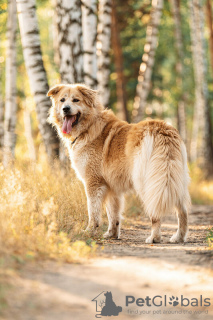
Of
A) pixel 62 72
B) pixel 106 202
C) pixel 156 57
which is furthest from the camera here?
pixel 156 57

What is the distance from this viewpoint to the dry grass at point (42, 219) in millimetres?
3875

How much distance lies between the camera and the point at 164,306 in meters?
3.35

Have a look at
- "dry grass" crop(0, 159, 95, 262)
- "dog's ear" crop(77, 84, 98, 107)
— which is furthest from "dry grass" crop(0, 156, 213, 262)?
"dog's ear" crop(77, 84, 98, 107)

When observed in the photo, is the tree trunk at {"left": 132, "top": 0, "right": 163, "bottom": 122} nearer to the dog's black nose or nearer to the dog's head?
the dog's head

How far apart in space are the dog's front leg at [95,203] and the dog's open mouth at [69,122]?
893 mm

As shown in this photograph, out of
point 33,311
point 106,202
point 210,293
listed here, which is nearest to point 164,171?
point 106,202

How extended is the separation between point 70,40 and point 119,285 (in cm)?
594

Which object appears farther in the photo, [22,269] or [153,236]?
[153,236]

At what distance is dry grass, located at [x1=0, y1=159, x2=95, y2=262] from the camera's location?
12.7 ft

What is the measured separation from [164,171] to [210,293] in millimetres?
1939

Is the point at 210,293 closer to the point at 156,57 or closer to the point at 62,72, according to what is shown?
the point at 62,72

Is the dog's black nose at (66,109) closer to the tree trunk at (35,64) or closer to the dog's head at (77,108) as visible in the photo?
the dog's head at (77,108)

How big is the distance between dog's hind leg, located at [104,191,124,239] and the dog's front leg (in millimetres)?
227

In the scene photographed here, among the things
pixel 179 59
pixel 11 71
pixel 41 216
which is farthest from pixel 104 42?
pixel 179 59
